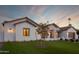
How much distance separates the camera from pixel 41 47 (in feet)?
9.87

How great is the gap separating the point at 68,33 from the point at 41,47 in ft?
1.54

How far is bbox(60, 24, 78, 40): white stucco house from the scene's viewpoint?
3.06 meters

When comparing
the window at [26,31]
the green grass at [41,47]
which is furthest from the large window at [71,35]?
the window at [26,31]

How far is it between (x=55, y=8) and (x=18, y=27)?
0.63 m

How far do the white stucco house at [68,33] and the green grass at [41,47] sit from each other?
0.10 m

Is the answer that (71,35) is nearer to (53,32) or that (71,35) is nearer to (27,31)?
(53,32)

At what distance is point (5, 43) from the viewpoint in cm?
A: 300

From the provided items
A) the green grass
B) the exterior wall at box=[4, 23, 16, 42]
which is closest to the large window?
the green grass

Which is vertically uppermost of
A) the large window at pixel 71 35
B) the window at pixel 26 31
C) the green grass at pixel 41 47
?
the window at pixel 26 31

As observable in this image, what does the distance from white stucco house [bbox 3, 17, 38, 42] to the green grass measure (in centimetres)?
8

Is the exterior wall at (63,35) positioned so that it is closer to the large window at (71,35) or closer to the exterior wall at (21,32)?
the large window at (71,35)

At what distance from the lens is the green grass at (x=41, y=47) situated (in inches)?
117

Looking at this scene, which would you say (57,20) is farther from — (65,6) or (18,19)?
(18,19)
